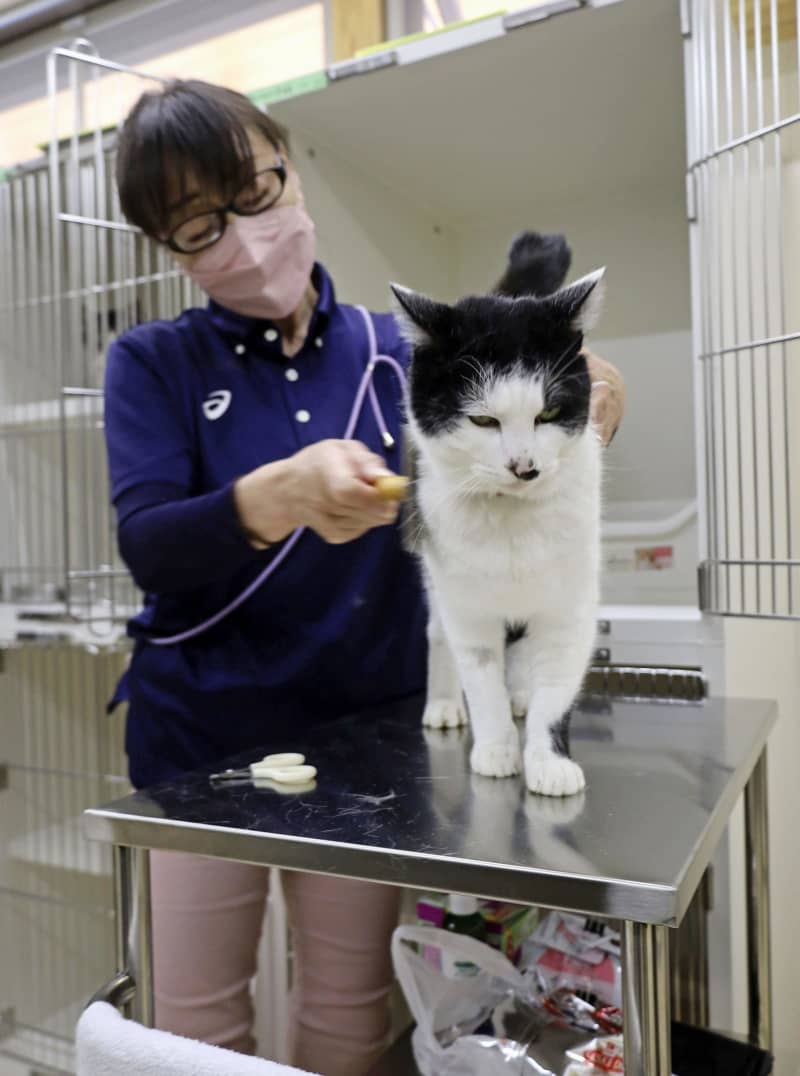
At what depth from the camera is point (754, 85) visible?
967 mm

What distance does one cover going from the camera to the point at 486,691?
2.17 feet

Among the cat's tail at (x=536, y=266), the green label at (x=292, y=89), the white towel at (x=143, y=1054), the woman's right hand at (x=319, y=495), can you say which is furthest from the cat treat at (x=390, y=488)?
the green label at (x=292, y=89)

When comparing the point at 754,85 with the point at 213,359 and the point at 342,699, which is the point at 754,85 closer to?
the point at 213,359

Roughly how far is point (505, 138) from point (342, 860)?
3.23 feet

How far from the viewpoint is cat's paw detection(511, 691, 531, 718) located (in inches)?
28.9

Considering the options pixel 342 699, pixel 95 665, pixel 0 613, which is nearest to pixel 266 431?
pixel 342 699

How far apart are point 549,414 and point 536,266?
9.0 inches

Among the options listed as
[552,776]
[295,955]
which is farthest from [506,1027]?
[552,776]

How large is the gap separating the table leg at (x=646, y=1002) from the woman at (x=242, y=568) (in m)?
0.45

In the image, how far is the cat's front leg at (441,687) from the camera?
0.82 metres

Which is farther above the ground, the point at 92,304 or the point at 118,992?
the point at 92,304

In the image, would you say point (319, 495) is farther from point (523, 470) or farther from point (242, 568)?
point (242, 568)

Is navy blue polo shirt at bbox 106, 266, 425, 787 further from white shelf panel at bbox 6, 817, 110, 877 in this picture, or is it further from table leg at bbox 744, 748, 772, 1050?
white shelf panel at bbox 6, 817, 110, 877

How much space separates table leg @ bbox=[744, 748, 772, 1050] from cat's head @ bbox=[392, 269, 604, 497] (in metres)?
0.47
